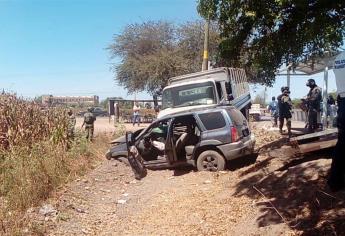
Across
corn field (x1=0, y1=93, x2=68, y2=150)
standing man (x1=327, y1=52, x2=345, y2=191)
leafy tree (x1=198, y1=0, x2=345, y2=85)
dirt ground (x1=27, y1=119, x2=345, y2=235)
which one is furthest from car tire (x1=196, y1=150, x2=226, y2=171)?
corn field (x1=0, y1=93, x2=68, y2=150)

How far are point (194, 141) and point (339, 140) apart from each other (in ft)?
18.8

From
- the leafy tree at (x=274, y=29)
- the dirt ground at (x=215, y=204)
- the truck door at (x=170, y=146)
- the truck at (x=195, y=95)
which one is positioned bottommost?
the dirt ground at (x=215, y=204)

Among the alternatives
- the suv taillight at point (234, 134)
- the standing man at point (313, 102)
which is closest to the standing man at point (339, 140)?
the suv taillight at point (234, 134)

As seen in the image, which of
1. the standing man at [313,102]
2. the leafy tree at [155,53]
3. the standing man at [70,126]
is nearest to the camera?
the standing man at [313,102]

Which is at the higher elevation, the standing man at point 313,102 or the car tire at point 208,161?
the standing man at point 313,102

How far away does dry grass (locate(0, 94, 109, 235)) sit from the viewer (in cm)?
821

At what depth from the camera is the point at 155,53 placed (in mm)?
34781

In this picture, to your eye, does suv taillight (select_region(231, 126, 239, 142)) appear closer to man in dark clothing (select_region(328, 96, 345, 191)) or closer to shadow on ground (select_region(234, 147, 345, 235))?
shadow on ground (select_region(234, 147, 345, 235))

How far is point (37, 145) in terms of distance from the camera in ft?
40.2

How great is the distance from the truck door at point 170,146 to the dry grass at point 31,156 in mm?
2285

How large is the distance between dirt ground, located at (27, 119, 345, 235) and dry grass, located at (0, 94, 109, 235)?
1.39ft

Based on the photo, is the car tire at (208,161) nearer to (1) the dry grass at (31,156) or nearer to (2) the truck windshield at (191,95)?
(1) the dry grass at (31,156)

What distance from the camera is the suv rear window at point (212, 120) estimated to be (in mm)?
10775

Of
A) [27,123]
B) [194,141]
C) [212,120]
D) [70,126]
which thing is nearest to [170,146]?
[194,141]
